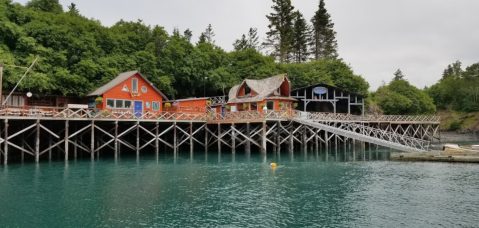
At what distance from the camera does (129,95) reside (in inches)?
1442

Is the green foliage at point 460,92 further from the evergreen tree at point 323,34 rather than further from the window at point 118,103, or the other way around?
the window at point 118,103

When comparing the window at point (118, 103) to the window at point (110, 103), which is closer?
the window at point (110, 103)

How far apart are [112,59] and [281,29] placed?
38.0 metres

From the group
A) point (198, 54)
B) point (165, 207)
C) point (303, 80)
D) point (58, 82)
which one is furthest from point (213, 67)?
point (165, 207)

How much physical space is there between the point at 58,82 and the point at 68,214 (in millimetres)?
25367

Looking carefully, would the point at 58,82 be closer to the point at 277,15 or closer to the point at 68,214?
the point at 68,214

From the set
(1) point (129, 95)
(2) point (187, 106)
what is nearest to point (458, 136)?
(2) point (187, 106)

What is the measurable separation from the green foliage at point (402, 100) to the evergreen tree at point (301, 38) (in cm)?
1791

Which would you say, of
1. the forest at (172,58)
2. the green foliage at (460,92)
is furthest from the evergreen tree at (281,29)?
the green foliage at (460,92)

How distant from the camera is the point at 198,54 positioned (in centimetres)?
5116

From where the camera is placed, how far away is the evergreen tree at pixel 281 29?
70.4 meters

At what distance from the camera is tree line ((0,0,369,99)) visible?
1361 inches

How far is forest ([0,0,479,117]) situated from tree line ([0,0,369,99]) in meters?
0.10

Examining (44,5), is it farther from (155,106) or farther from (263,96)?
(263,96)
